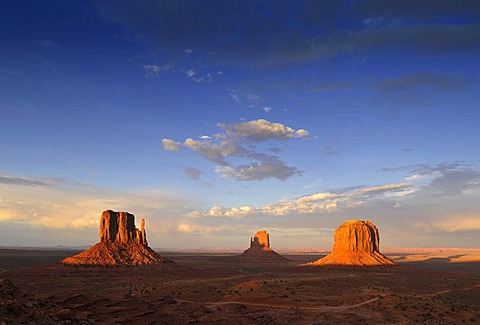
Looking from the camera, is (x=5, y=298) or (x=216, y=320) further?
(x=216, y=320)

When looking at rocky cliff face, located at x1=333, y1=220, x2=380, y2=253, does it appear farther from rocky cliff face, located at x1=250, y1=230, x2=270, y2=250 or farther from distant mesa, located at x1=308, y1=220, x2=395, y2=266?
rocky cliff face, located at x1=250, y1=230, x2=270, y2=250

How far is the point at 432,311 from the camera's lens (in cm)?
4284

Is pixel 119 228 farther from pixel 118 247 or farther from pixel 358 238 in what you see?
pixel 358 238

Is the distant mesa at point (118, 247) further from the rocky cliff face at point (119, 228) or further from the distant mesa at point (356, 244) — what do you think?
the distant mesa at point (356, 244)

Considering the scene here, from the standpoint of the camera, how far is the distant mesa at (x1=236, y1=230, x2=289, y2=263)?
6752 inches

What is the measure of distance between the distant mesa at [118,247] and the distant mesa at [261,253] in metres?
69.4

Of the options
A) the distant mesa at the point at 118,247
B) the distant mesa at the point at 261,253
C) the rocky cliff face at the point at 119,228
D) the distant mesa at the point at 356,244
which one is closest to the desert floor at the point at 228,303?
the distant mesa at the point at 118,247

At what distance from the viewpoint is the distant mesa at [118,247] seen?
99812mm

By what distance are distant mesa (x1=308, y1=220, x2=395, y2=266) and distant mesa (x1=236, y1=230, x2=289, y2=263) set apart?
45808 mm

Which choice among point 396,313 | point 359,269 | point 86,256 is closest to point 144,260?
point 86,256

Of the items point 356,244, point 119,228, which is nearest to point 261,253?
point 356,244

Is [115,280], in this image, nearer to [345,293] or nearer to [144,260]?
[144,260]

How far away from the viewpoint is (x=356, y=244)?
12456 centimetres

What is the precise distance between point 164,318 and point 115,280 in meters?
51.3
